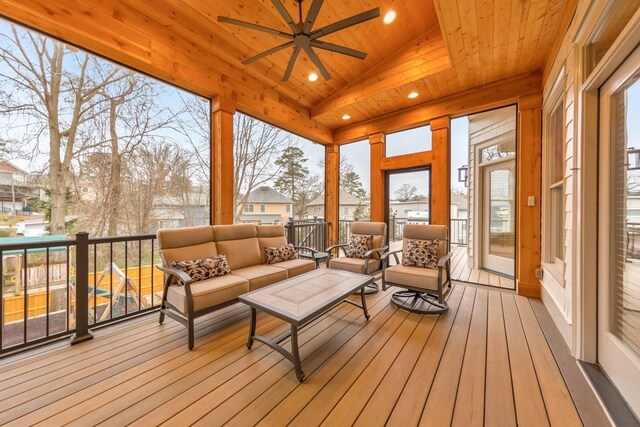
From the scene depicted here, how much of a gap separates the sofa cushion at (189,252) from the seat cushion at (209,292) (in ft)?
1.04

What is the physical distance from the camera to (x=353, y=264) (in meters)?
3.42

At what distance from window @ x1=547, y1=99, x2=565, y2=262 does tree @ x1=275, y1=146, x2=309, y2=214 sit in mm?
3869

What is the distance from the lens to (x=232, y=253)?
3.12m

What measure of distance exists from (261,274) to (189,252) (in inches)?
32.8

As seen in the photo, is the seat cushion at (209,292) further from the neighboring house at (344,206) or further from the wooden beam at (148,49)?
the neighboring house at (344,206)

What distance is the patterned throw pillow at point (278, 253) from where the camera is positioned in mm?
3414

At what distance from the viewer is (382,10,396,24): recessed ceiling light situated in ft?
9.71

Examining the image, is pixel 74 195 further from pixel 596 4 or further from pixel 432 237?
pixel 596 4

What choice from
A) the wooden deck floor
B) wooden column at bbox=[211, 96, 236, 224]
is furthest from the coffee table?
wooden column at bbox=[211, 96, 236, 224]

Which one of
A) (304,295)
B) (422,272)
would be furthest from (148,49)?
(422,272)

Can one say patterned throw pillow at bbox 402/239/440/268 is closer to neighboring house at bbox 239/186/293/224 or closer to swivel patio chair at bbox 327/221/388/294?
swivel patio chair at bbox 327/221/388/294

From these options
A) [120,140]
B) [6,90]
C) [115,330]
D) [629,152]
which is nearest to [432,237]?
[629,152]

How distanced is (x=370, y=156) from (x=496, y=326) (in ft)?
11.5

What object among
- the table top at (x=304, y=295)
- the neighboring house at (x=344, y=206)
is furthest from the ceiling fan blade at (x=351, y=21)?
the neighboring house at (x=344, y=206)
